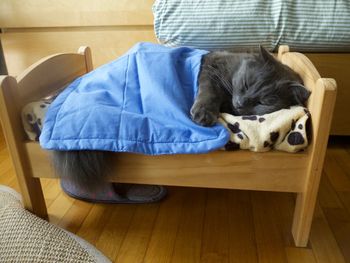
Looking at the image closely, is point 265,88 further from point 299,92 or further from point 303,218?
point 303,218

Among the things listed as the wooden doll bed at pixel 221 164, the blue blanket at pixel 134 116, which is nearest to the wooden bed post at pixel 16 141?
the wooden doll bed at pixel 221 164

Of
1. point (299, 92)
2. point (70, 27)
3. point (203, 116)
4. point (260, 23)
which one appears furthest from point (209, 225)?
point (70, 27)

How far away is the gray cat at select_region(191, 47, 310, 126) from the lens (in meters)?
0.82

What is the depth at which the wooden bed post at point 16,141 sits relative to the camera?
32.4 inches

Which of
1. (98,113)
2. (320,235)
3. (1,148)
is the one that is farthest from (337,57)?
(1,148)

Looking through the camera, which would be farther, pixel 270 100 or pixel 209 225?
pixel 209 225

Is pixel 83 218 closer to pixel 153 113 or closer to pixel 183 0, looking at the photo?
pixel 153 113

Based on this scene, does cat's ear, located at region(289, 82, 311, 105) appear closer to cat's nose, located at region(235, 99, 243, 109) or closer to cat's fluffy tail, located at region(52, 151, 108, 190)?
cat's nose, located at region(235, 99, 243, 109)

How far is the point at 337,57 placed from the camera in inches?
50.0

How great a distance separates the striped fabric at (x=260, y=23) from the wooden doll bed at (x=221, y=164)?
1.16ft

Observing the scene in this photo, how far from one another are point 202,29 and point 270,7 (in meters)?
0.29

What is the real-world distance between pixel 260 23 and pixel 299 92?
53 cm

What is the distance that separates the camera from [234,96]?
2.94ft

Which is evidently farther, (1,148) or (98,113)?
(1,148)
